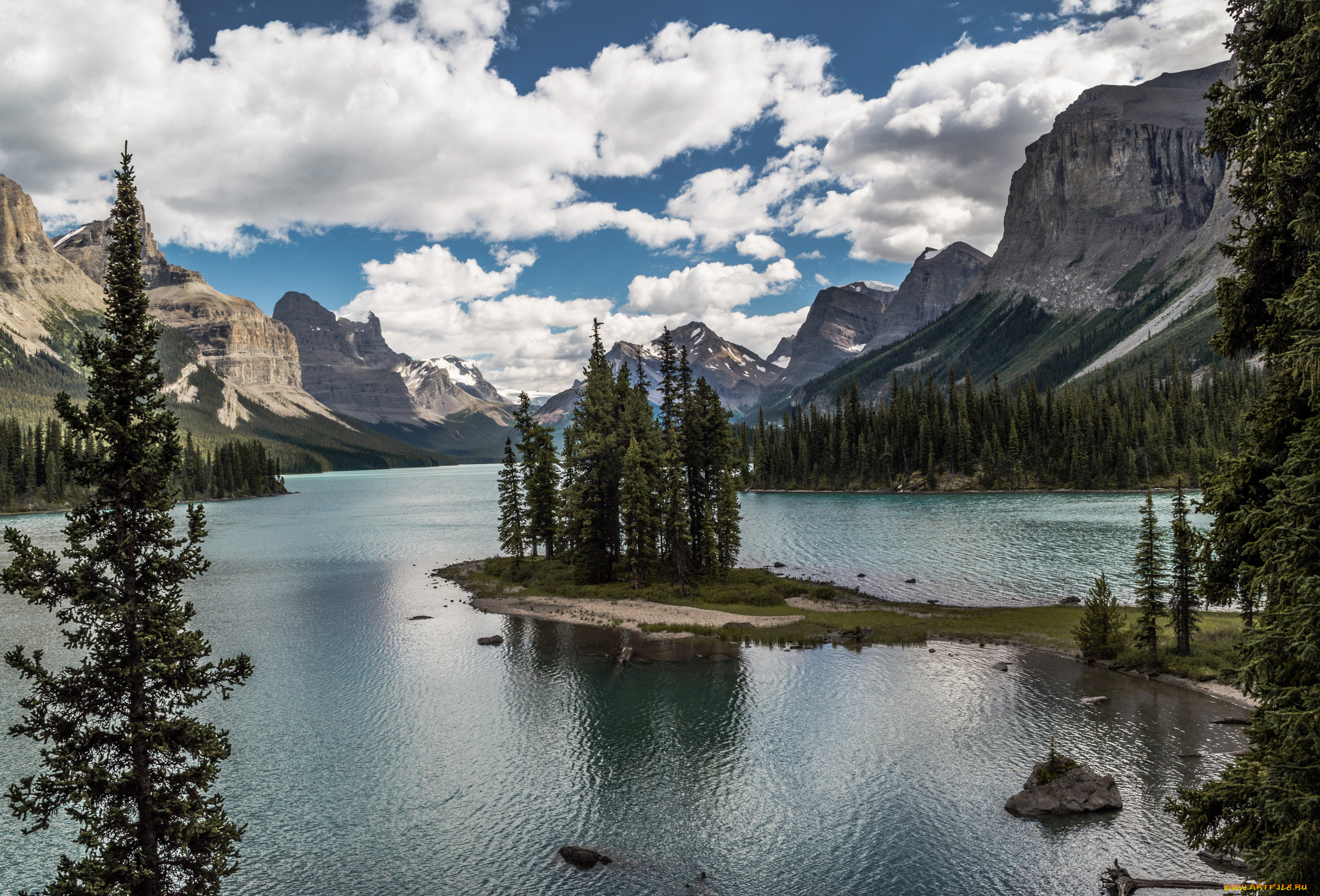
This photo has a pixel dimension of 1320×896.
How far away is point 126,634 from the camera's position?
15.8 metres

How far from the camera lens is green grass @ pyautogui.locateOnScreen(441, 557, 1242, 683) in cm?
4194

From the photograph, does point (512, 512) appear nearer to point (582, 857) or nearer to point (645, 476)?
point (645, 476)

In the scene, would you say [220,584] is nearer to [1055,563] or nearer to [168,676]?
[168,676]

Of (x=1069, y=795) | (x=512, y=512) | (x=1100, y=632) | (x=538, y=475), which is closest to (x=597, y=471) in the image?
(x=538, y=475)

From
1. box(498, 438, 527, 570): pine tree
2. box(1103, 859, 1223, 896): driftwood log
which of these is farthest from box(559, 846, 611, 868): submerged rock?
box(498, 438, 527, 570): pine tree

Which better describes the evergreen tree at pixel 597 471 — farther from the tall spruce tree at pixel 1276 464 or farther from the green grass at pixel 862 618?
the tall spruce tree at pixel 1276 464

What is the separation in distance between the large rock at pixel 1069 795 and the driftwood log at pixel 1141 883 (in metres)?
3.72

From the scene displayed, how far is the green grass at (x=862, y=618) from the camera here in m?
41.9

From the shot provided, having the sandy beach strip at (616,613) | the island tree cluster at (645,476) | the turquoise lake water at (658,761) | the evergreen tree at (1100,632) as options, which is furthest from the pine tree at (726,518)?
the evergreen tree at (1100,632)

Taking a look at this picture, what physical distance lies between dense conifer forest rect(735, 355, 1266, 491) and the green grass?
116 m

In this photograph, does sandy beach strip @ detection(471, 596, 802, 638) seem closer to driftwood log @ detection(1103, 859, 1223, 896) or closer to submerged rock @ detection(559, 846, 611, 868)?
submerged rock @ detection(559, 846, 611, 868)

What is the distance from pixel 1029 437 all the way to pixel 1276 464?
582 feet

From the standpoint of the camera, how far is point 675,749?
3334 centimetres

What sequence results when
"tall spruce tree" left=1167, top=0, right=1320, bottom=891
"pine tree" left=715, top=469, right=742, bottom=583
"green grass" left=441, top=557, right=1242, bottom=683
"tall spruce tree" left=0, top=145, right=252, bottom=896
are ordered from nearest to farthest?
"tall spruce tree" left=1167, top=0, right=1320, bottom=891, "tall spruce tree" left=0, top=145, right=252, bottom=896, "green grass" left=441, top=557, right=1242, bottom=683, "pine tree" left=715, top=469, right=742, bottom=583
